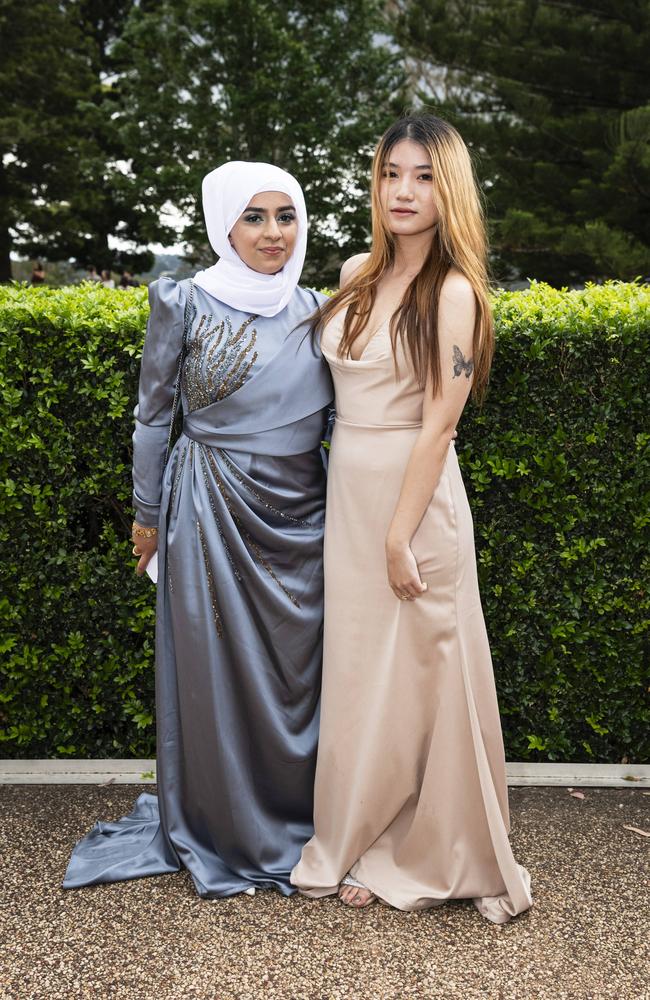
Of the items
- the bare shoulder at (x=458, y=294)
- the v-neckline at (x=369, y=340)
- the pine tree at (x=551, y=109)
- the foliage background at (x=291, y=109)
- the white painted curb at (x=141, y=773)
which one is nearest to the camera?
the bare shoulder at (x=458, y=294)

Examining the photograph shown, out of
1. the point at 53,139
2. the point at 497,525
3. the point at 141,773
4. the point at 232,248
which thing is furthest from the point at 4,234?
the point at 232,248

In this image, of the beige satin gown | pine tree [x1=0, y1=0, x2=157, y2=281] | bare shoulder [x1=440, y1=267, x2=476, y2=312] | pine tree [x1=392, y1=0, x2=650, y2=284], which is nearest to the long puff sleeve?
the beige satin gown

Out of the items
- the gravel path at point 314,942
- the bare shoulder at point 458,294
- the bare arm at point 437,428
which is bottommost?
the gravel path at point 314,942

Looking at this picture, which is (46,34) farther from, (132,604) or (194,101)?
(132,604)

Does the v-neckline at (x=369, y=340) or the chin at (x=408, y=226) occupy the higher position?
the chin at (x=408, y=226)

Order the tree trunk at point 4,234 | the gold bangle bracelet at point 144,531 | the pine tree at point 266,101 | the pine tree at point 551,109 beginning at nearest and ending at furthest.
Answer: the gold bangle bracelet at point 144,531 → the pine tree at point 551,109 → the pine tree at point 266,101 → the tree trunk at point 4,234

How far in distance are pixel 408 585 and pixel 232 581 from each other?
494 mm

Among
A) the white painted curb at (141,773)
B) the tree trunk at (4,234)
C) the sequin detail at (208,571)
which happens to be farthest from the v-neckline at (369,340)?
the tree trunk at (4,234)

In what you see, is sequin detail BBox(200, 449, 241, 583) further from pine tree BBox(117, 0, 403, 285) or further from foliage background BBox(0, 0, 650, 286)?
pine tree BBox(117, 0, 403, 285)

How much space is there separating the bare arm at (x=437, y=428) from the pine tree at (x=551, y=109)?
37.9 ft

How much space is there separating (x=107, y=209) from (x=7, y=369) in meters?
20.2

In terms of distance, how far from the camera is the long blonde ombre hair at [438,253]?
2383 mm

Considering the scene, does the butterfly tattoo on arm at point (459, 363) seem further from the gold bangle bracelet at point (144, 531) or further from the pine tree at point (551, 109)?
the pine tree at point (551, 109)

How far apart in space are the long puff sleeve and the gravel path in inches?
42.6
